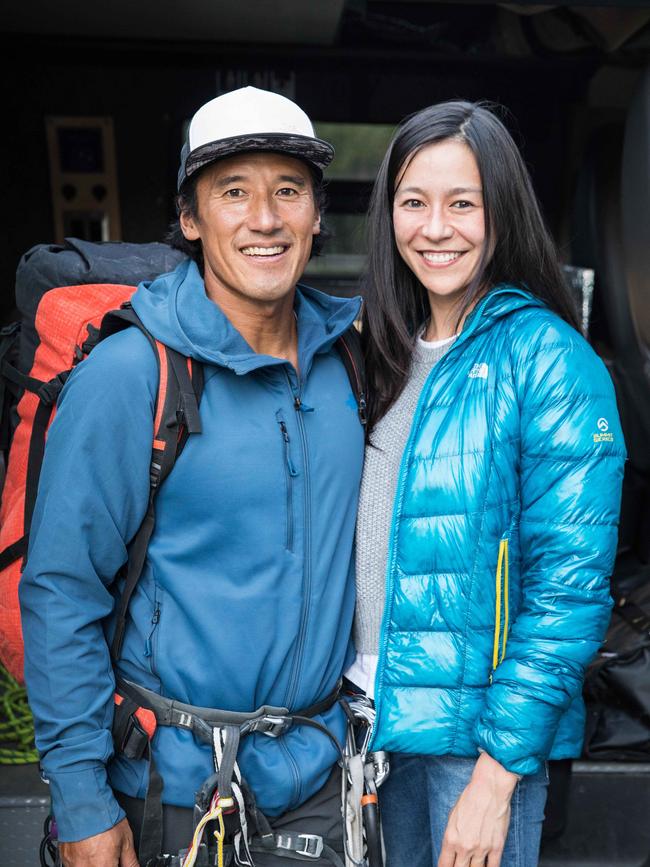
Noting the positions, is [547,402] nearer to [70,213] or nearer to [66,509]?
[66,509]

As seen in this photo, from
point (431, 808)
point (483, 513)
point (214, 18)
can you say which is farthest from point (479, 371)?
point (214, 18)

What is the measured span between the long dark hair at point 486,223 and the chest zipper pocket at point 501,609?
44 centimetres

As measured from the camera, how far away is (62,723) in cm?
154

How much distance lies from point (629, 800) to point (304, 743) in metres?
1.48

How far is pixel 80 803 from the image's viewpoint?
5.07 feet

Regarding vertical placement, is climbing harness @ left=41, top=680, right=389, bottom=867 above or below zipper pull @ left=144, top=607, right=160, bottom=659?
below

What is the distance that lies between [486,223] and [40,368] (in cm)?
97

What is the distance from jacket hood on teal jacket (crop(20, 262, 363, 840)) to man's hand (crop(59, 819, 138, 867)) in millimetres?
25

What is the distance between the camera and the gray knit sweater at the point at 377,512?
1727 mm

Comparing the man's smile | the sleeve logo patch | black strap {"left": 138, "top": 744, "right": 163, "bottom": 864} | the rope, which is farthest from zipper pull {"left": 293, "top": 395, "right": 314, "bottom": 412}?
the rope

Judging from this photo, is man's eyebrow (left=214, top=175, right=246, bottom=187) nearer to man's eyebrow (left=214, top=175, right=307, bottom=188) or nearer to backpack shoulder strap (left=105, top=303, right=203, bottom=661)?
man's eyebrow (left=214, top=175, right=307, bottom=188)

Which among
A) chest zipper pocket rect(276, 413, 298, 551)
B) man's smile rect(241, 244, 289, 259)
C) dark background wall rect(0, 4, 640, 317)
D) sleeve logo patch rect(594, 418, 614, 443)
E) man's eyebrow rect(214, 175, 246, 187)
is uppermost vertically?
dark background wall rect(0, 4, 640, 317)

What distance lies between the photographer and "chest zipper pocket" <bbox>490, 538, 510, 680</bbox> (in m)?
1.54

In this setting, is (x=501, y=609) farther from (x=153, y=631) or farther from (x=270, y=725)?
(x=153, y=631)
